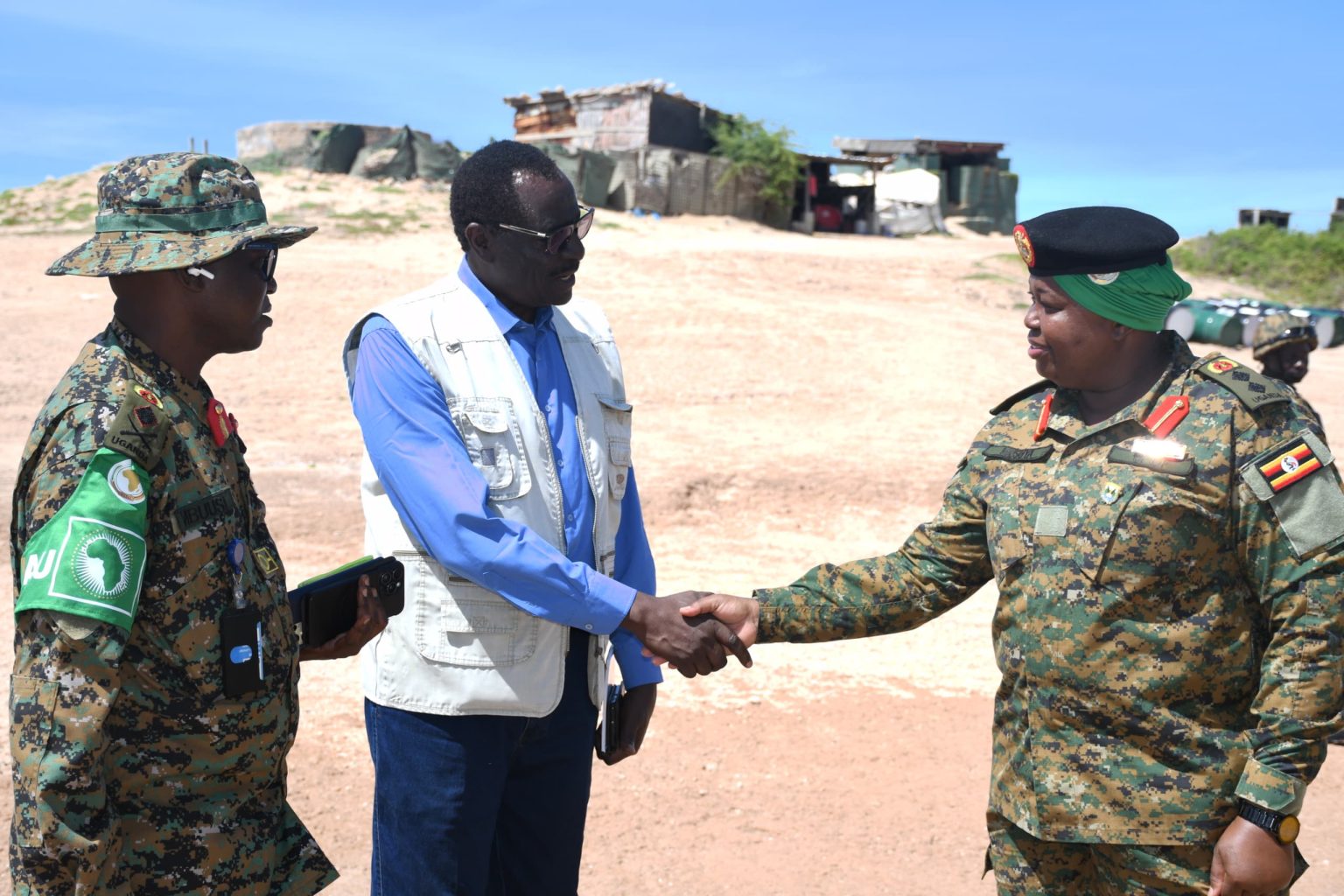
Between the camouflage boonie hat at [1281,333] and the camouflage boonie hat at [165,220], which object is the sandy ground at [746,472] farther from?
the camouflage boonie hat at [165,220]

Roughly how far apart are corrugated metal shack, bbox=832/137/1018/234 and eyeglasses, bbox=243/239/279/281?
36524mm

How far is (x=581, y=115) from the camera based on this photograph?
105 ft

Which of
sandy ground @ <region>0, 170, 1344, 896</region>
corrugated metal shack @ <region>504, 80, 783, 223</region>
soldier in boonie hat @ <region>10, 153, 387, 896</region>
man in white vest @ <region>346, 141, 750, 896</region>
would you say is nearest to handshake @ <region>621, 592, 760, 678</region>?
man in white vest @ <region>346, 141, 750, 896</region>

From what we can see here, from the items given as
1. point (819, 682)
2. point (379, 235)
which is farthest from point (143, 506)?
point (379, 235)

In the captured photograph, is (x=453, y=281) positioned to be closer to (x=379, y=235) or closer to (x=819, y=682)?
(x=819, y=682)

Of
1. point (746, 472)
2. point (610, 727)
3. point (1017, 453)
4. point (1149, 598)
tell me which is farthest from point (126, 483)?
point (746, 472)

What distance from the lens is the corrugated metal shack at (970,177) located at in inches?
1499

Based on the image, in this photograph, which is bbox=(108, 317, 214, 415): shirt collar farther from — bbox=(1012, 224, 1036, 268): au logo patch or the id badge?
bbox=(1012, 224, 1036, 268): au logo patch

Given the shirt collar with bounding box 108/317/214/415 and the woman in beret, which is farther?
the woman in beret

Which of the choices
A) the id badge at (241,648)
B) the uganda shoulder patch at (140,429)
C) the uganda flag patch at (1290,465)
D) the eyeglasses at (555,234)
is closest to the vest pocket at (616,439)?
the eyeglasses at (555,234)

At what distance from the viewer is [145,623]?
212cm

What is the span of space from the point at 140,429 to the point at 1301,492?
2.22m

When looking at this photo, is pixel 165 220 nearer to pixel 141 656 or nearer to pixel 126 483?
pixel 126 483

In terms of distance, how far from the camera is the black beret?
99.4 inches
